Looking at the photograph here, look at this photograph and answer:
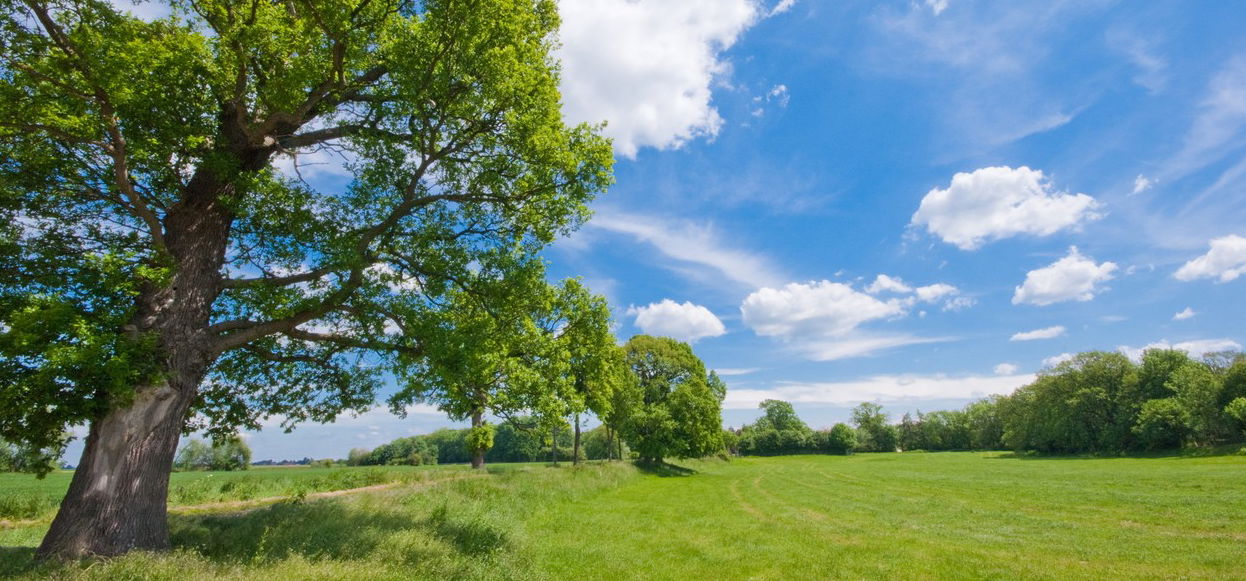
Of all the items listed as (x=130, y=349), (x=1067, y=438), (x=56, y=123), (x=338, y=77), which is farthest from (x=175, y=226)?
(x=1067, y=438)

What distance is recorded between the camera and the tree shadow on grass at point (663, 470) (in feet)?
163

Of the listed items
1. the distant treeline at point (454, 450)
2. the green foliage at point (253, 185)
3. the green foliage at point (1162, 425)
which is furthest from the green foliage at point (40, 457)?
the green foliage at point (1162, 425)

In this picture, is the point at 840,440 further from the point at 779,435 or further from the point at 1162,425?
the point at 1162,425

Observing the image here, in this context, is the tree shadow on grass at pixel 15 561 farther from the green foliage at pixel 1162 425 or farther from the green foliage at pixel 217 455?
the green foliage at pixel 1162 425

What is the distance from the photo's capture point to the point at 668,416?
4900 cm

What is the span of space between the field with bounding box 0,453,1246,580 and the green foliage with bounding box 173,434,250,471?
163cm

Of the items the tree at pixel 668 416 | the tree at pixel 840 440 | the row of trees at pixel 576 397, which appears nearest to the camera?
the row of trees at pixel 576 397

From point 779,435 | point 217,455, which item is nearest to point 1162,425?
point 779,435

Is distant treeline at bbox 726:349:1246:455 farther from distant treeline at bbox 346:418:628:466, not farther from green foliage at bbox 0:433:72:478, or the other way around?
green foliage at bbox 0:433:72:478

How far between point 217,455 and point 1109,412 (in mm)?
104031

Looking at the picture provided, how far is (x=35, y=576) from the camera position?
25.6 ft

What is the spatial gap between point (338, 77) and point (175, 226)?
502 centimetres

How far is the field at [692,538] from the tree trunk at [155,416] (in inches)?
35.8

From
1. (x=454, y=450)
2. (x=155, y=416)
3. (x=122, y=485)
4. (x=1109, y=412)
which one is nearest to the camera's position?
(x=122, y=485)
